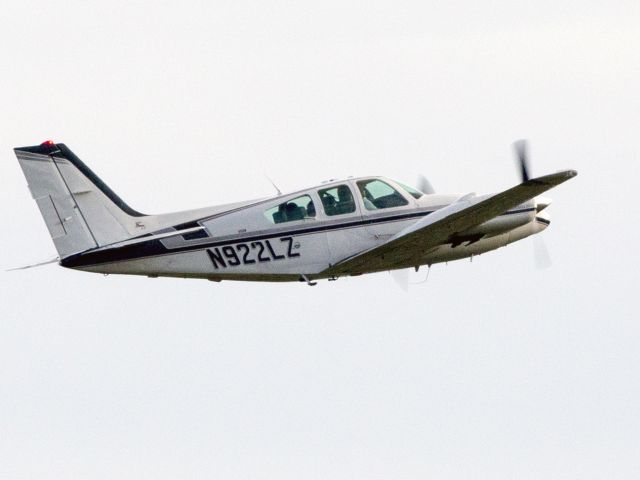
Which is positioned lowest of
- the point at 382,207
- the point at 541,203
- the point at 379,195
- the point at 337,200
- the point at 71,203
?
the point at 541,203

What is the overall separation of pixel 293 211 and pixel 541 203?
5.44 m

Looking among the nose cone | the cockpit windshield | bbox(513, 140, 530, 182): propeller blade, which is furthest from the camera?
the nose cone

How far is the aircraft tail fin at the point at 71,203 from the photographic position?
37156 millimetres

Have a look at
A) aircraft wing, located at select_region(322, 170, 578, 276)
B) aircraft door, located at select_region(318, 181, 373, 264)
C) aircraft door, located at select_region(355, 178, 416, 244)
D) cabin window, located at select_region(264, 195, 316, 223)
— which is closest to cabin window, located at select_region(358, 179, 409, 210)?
aircraft door, located at select_region(355, 178, 416, 244)

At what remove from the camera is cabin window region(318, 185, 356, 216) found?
124 feet

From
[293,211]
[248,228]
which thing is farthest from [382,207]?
[248,228]

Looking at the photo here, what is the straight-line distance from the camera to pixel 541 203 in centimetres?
3978

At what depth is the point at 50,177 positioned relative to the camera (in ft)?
123

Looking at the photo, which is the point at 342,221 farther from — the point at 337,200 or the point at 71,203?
the point at 71,203

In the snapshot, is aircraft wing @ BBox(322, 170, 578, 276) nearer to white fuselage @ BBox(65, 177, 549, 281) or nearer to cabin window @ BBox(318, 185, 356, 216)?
white fuselage @ BBox(65, 177, 549, 281)

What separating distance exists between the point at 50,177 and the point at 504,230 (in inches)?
355

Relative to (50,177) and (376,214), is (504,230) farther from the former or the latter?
(50,177)

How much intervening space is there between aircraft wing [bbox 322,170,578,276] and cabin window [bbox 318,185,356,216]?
3.03ft

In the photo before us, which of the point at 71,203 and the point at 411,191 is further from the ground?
the point at 71,203
